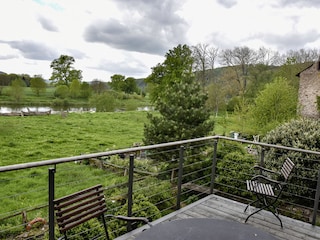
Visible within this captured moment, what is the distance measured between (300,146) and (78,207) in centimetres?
403

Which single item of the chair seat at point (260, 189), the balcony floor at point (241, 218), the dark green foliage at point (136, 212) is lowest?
the dark green foliage at point (136, 212)

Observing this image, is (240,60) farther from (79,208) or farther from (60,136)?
(79,208)

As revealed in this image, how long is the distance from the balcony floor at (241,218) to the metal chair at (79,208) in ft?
2.43

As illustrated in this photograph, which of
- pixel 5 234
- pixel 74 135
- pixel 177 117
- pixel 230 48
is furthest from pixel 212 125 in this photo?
pixel 230 48

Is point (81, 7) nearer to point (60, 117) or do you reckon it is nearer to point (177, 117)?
point (177, 117)

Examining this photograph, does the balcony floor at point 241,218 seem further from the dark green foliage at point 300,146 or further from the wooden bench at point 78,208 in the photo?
the dark green foliage at point 300,146

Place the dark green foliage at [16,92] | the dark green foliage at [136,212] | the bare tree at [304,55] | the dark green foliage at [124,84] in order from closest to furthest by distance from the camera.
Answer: the dark green foliage at [136,212] → the bare tree at [304,55] → the dark green foliage at [16,92] → the dark green foliage at [124,84]

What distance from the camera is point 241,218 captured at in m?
3.32

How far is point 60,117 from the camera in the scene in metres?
18.0

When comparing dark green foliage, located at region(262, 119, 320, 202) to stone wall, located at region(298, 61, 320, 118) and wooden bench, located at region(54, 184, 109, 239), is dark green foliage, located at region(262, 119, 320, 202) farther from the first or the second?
stone wall, located at region(298, 61, 320, 118)

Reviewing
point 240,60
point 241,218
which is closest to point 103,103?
point 240,60

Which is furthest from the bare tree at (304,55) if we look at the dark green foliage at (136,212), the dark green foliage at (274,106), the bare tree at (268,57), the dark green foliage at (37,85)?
the dark green foliage at (37,85)

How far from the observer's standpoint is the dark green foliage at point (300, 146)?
14.1ft

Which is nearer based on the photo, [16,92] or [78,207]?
[78,207]
